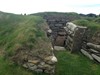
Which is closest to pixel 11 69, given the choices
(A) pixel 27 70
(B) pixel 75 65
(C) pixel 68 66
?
(A) pixel 27 70

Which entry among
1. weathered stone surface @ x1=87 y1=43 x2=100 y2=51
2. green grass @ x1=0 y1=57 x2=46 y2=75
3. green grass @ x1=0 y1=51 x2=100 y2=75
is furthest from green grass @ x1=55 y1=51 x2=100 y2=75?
green grass @ x1=0 y1=57 x2=46 y2=75

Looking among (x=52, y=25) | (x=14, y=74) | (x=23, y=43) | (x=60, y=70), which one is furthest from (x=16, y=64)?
(x=52, y=25)

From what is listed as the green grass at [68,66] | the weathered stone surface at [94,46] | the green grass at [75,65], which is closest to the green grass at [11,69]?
the green grass at [68,66]

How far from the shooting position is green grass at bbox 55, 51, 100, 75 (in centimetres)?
1166

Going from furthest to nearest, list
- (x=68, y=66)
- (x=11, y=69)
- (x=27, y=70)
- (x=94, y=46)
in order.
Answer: (x=94, y=46)
(x=68, y=66)
(x=27, y=70)
(x=11, y=69)

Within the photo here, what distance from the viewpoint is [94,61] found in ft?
45.7

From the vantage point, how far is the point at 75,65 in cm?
1273

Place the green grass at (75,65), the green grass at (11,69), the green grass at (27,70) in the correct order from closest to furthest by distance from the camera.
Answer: the green grass at (11,69) < the green grass at (27,70) < the green grass at (75,65)

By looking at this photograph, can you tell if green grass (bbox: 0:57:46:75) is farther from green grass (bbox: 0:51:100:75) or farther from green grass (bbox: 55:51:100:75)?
green grass (bbox: 55:51:100:75)

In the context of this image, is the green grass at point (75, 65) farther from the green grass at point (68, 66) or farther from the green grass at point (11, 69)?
the green grass at point (11, 69)

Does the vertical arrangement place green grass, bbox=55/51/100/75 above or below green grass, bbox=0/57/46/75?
below

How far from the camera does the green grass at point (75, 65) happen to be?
11.7 m

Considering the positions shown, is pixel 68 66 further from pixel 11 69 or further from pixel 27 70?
pixel 11 69

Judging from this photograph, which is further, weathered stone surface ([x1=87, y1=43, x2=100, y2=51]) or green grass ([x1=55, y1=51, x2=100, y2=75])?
weathered stone surface ([x1=87, y1=43, x2=100, y2=51])
